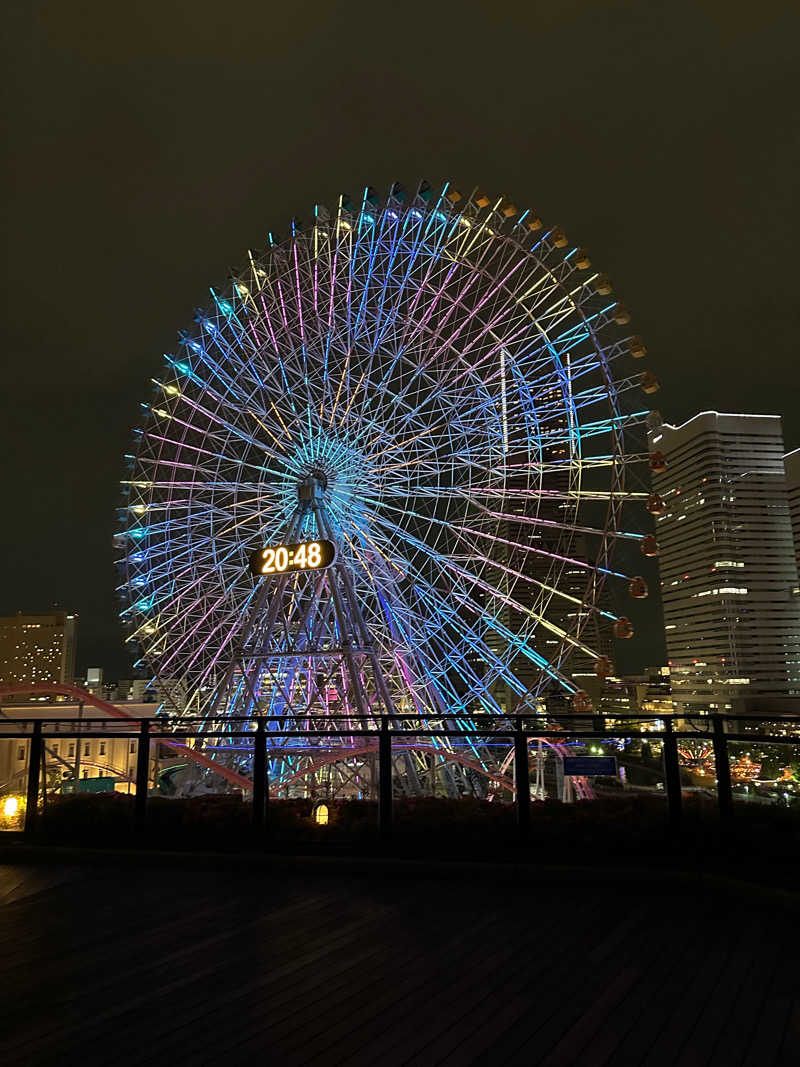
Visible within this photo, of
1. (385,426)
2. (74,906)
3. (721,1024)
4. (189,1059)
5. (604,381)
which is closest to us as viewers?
(189,1059)

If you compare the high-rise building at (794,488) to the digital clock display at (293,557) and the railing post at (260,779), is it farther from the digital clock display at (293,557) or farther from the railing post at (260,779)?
the railing post at (260,779)

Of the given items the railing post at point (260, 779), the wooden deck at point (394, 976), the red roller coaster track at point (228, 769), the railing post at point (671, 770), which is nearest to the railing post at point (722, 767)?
the railing post at point (671, 770)

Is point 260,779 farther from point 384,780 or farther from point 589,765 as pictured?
point 589,765

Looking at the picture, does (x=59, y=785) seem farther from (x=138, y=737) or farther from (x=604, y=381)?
(x=604, y=381)

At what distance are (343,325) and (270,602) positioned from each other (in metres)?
8.06

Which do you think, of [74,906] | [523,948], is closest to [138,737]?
[74,906]

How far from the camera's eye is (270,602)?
2322 centimetres

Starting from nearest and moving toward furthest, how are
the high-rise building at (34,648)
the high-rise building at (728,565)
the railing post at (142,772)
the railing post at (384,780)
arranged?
the railing post at (384,780) < the railing post at (142,772) < the high-rise building at (728,565) < the high-rise building at (34,648)

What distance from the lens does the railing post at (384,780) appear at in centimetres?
814

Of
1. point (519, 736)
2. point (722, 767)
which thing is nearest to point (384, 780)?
point (519, 736)

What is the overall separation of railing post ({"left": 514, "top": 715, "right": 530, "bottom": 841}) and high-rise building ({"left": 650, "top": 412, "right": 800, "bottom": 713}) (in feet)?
465

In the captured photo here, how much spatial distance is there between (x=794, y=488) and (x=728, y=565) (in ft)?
60.9

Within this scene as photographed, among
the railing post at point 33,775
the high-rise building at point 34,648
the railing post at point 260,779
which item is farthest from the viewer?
the high-rise building at point 34,648

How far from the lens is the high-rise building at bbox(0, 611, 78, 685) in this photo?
167375 mm
